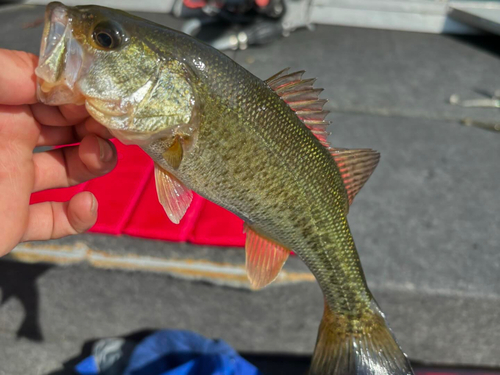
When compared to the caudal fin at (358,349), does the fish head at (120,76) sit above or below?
above

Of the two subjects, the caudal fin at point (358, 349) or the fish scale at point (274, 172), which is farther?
the caudal fin at point (358, 349)

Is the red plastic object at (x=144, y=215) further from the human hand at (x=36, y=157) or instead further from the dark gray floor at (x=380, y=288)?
the human hand at (x=36, y=157)

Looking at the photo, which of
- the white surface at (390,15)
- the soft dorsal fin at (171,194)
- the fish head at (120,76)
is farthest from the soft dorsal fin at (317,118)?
the white surface at (390,15)

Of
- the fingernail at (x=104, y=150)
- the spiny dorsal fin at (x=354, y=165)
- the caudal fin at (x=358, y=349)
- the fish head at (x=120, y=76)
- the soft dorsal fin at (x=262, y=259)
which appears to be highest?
the fish head at (x=120, y=76)

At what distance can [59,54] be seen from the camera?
2.96 ft

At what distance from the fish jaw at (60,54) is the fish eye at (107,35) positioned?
46mm

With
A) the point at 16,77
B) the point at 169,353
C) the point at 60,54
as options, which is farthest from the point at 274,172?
the point at 169,353

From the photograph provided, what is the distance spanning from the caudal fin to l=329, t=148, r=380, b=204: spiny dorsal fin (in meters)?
0.37

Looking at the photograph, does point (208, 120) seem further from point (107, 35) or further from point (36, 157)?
point (36, 157)

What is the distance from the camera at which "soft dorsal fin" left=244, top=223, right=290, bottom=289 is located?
118 cm

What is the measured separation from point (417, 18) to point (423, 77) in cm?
101

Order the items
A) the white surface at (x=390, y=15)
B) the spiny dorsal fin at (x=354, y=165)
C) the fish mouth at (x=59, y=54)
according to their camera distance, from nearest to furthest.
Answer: the fish mouth at (x=59, y=54) → the spiny dorsal fin at (x=354, y=165) → the white surface at (x=390, y=15)

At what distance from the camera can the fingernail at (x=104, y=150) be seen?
1193 mm

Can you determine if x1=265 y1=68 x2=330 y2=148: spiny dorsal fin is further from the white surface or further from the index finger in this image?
the white surface
